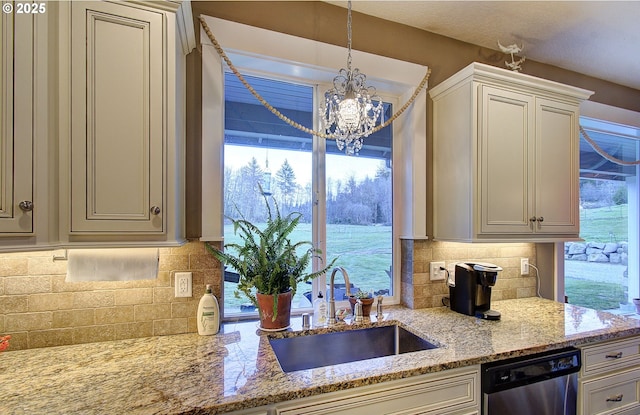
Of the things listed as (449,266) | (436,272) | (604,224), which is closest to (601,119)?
(604,224)

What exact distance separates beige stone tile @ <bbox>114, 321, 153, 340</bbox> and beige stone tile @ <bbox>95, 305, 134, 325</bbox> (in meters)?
0.02

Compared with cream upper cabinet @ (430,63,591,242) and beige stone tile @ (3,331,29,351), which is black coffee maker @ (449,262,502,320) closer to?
cream upper cabinet @ (430,63,591,242)

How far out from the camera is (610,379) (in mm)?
1651

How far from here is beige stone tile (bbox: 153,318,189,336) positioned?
60.5 inches

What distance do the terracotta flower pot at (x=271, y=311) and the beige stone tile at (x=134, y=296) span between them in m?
0.50

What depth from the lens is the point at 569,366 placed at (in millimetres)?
1513

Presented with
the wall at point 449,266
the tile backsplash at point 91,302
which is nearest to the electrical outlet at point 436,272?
Result: the wall at point 449,266

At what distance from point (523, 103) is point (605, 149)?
178 cm

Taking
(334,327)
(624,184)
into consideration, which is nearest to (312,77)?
(334,327)

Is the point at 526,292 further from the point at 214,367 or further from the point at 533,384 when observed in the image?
the point at 214,367

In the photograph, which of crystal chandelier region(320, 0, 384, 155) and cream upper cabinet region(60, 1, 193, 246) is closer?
cream upper cabinet region(60, 1, 193, 246)

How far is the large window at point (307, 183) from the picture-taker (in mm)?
1849

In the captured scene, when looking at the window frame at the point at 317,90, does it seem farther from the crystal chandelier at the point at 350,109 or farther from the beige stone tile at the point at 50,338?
the beige stone tile at the point at 50,338

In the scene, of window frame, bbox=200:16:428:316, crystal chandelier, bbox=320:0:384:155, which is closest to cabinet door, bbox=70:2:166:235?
window frame, bbox=200:16:428:316
